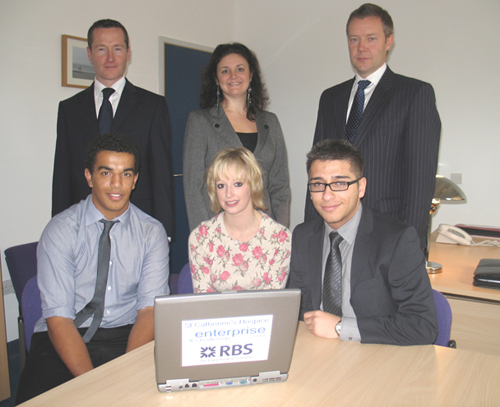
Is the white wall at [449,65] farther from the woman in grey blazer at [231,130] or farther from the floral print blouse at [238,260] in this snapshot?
the floral print blouse at [238,260]

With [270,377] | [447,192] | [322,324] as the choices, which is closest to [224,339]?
[270,377]

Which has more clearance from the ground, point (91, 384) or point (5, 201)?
point (5, 201)

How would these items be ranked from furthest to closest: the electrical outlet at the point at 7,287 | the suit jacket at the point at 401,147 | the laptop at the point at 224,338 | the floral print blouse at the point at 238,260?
the electrical outlet at the point at 7,287
the suit jacket at the point at 401,147
the floral print blouse at the point at 238,260
the laptop at the point at 224,338

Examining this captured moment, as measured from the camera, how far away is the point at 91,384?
3.65 ft

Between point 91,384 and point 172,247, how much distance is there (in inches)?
127

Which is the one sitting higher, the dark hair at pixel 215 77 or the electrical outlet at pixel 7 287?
the dark hair at pixel 215 77

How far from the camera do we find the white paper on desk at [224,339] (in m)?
1.07

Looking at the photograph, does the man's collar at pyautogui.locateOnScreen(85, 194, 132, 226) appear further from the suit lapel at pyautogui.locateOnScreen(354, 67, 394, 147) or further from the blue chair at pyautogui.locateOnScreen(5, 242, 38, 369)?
the suit lapel at pyautogui.locateOnScreen(354, 67, 394, 147)

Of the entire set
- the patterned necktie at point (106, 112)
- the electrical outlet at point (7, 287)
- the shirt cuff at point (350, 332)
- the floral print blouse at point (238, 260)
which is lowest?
the electrical outlet at point (7, 287)

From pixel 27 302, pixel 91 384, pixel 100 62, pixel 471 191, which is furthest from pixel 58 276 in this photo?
pixel 471 191

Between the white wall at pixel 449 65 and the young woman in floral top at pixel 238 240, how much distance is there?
2354mm

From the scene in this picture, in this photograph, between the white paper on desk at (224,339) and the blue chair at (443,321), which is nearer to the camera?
the white paper on desk at (224,339)

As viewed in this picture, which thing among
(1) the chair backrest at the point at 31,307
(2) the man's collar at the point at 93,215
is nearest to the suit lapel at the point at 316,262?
(2) the man's collar at the point at 93,215

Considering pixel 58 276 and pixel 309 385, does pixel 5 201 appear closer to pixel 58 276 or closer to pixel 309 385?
pixel 58 276
